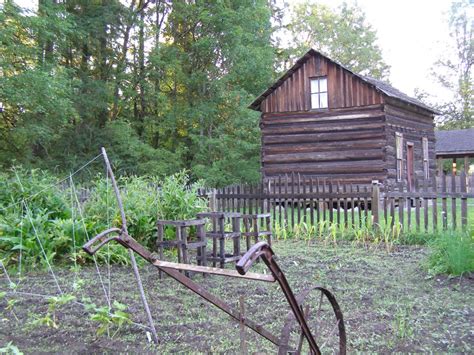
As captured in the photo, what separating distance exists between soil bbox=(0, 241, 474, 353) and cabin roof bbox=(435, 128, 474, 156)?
1083 inches

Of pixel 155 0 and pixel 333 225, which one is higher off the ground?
pixel 155 0

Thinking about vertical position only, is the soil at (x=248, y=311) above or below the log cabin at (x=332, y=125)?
below

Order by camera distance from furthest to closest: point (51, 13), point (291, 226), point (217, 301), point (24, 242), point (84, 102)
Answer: point (84, 102) → point (51, 13) → point (291, 226) → point (24, 242) → point (217, 301)

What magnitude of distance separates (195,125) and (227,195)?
1321cm

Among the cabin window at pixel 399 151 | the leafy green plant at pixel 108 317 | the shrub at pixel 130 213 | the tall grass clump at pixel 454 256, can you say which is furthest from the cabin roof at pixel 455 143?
the leafy green plant at pixel 108 317

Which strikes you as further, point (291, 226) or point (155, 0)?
point (155, 0)

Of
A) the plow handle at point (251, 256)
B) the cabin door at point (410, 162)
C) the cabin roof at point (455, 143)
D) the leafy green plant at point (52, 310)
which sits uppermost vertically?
the cabin roof at point (455, 143)

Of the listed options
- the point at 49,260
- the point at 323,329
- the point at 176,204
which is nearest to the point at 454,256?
the point at 323,329

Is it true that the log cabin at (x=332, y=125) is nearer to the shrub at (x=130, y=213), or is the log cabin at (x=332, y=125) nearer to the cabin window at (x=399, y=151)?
the cabin window at (x=399, y=151)

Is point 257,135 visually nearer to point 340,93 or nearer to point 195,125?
point 195,125

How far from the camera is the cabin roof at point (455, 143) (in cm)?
3111

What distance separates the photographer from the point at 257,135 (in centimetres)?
2361

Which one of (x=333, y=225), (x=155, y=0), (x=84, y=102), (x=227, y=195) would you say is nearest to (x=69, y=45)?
(x=84, y=102)

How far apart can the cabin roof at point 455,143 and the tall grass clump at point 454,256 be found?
28022 mm
